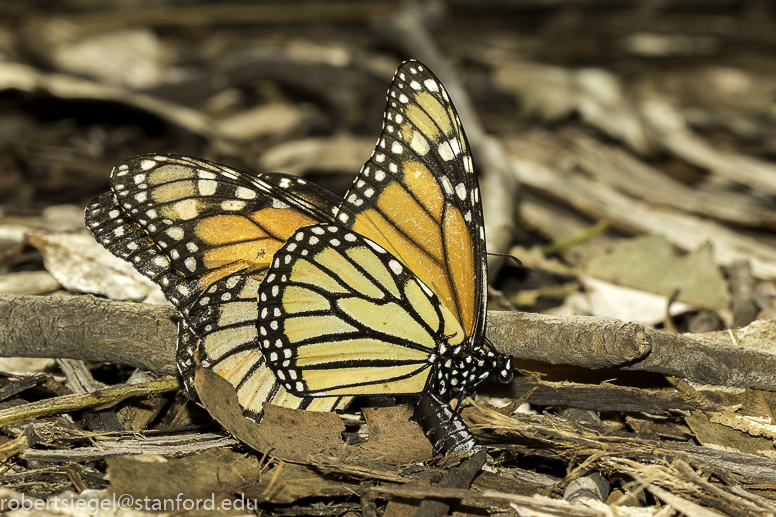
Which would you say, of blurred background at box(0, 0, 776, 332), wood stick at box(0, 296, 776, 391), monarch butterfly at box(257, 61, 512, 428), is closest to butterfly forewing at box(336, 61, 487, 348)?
monarch butterfly at box(257, 61, 512, 428)

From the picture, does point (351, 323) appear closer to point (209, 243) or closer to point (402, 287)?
point (402, 287)

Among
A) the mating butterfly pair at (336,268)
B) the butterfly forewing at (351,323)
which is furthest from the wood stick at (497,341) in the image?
the butterfly forewing at (351,323)

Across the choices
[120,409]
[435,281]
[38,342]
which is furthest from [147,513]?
[435,281]

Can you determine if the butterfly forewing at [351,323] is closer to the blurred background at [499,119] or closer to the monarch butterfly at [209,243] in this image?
the monarch butterfly at [209,243]

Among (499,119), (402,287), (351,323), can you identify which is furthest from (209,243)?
(499,119)

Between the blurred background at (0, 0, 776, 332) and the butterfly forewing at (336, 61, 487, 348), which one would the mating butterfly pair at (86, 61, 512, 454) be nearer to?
the butterfly forewing at (336, 61, 487, 348)
